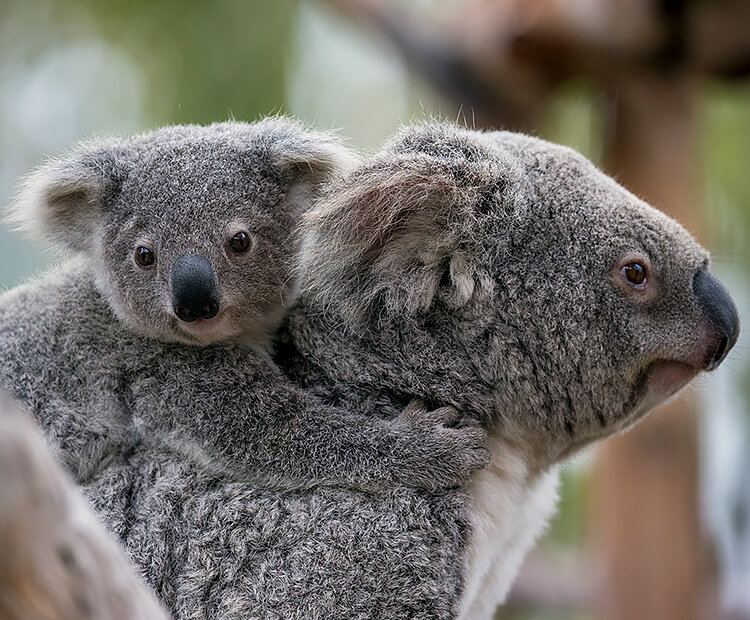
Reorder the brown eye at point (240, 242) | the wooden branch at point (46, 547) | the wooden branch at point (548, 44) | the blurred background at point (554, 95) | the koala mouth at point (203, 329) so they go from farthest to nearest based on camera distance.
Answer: the blurred background at point (554, 95) < the wooden branch at point (548, 44) < the brown eye at point (240, 242) < the koala mouth at point (203, 329) < the wooden branch at point (46, 547)

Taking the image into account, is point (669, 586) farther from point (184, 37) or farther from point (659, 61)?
point (184, 37)

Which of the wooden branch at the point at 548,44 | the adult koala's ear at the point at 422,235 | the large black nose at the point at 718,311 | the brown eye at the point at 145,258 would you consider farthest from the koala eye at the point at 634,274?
the wooden branch at the point at 548,44

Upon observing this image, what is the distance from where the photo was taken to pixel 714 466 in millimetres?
6281

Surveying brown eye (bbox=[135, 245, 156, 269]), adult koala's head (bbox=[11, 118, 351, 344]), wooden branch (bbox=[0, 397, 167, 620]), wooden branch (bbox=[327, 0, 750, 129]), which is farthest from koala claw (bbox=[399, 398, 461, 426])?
wooden branch (bbox=[327, 0, 750, 129])

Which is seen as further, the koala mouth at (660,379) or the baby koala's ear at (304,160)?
the baby koala's ear at (304,160)

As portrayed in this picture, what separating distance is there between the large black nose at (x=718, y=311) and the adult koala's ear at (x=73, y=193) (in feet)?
5.68

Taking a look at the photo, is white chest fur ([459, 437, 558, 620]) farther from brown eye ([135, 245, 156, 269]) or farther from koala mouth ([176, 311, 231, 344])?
brown eye ([135, 245, 156, 269])

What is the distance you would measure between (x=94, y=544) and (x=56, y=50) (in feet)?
25.3

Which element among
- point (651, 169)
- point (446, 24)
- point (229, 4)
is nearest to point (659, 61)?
point (651, 169)

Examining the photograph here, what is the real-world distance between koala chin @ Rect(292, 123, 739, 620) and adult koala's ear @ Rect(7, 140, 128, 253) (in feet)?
2.38

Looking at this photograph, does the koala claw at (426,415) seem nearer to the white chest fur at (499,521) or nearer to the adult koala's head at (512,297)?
the adult koala's head at (512,297)

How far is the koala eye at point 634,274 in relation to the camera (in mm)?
2441

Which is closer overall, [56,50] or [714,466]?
[714,466]

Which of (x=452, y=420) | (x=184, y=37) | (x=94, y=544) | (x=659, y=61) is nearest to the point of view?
(x=94, y=544)
